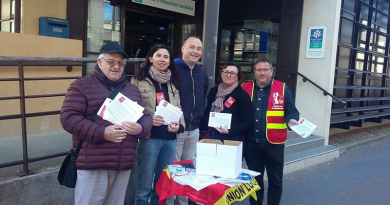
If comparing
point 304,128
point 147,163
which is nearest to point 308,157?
point 304,128

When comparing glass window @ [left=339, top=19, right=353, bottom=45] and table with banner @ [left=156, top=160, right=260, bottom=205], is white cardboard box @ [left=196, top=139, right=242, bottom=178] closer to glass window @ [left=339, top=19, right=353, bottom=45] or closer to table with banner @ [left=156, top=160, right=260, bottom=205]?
table with banner @ [left=156, top=160, right=260, bottom=205]

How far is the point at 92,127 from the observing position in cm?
240

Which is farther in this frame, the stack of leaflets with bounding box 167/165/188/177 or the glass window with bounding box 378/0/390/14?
the glass window with bounding box 378/0/390/14

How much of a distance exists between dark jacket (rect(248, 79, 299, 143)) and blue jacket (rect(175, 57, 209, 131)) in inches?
25.6

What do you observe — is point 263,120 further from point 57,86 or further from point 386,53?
point 386,53

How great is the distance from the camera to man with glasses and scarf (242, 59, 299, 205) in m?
3.66

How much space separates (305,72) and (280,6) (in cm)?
194

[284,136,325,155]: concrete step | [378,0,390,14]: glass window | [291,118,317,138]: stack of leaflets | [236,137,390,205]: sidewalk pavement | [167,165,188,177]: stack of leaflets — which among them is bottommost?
[236,137,390,205]: sidewalk pavement

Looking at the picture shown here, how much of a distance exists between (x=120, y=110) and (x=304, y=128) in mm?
1877

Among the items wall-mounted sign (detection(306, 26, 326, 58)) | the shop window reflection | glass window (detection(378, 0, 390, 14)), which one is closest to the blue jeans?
the shop window reflection

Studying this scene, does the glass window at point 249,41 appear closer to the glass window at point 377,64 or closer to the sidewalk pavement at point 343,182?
the sidewalk pavement at point 343,182

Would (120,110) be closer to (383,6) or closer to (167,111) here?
(167,111)

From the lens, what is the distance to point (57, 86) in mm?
5480

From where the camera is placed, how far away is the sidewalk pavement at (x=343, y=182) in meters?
4.85
